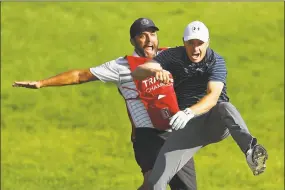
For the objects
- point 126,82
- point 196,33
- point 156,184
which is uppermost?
point 196,33

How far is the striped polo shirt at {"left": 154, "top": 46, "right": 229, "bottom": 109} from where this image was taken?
341 inches

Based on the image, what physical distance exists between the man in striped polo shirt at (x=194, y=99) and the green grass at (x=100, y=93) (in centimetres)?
878

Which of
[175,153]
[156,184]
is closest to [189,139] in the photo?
[175,153]

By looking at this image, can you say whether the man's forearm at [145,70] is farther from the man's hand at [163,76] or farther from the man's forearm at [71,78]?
the man's forearm at [71,78]

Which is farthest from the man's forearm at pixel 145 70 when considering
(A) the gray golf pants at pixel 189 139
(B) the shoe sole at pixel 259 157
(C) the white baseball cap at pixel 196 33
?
(B) the shoe sole at pixel 259 157

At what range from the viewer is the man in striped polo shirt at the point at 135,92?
9.34 m

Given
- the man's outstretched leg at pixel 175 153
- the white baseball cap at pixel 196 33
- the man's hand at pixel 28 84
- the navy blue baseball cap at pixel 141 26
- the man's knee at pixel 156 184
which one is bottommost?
the man's knee at pixel 156 184

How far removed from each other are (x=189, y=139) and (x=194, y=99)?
420 mm

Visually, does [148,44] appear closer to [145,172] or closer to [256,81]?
[145,172]

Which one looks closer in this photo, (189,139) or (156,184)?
(156,184)

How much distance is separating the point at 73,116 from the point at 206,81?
50.7ft

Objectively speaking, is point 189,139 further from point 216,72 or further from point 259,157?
point 259,157

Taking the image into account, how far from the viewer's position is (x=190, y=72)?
8734 millimetres

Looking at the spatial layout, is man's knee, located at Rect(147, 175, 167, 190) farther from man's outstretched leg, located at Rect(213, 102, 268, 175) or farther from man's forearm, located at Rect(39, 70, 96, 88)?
man's forearm, located at Rect(39, 70, 96, 88)
